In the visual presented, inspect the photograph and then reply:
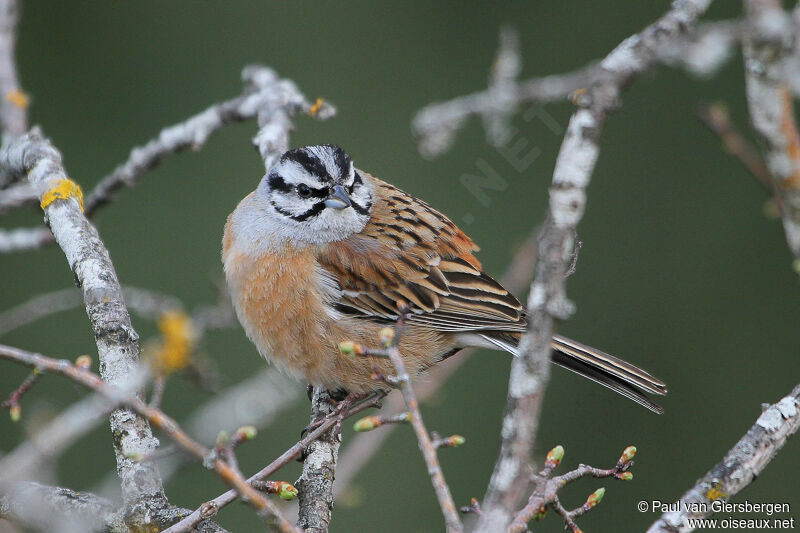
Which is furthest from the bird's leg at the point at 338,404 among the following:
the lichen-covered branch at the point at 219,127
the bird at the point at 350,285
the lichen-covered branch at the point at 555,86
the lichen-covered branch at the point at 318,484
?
the lichen-covered branch at the point at 555,86

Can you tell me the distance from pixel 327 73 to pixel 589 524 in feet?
12.6

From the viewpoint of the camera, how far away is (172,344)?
1490 millimetres

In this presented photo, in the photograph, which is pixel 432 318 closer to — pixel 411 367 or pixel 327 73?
pixel 411 367

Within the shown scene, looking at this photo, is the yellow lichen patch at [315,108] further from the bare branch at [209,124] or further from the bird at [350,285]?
the bird at [350,285]

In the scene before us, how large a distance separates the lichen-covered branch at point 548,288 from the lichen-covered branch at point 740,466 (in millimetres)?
652

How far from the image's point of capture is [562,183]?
68.6 inches

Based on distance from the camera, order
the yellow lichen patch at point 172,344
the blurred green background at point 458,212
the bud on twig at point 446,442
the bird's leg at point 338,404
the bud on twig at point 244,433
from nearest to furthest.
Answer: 1. the yellow lichen patch at point 172,344
2. the bud on twig at point 244,433
3. the bud on twig at point 446,442
4. the bird's leg at point 338,404
5. the blurred green background at point 458,212

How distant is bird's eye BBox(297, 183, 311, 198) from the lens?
3938 millimetres

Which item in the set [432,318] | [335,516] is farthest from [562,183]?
[335,516]

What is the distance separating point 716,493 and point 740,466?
133 millimetres

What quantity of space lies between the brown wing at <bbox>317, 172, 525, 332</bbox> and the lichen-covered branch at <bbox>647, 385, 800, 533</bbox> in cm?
168

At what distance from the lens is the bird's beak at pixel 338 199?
3.89 m

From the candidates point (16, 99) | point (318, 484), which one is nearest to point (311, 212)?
point (318, 484)

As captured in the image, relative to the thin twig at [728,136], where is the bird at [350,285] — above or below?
above
